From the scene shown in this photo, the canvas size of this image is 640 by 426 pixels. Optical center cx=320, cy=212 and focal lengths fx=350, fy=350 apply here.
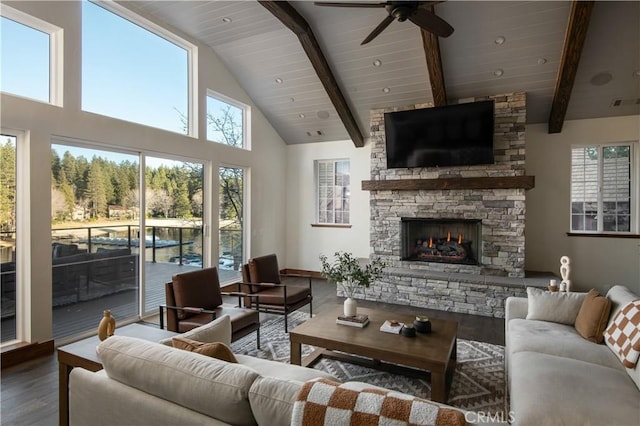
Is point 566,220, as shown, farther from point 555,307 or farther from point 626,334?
point 626,334

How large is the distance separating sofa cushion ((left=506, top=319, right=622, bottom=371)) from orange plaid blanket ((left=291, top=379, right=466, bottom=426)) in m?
1.81

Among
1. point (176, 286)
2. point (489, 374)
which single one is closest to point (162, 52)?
point (176, 286)

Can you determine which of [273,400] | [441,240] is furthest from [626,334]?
[441,240]

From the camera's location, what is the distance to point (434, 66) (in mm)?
4773

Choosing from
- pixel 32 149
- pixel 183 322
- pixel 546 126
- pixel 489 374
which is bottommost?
pixel 489 374

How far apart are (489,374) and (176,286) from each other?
9.94 feet

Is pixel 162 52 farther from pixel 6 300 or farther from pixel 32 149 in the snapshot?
pixel 6 300

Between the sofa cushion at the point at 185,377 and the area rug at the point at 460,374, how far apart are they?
184 centimetres

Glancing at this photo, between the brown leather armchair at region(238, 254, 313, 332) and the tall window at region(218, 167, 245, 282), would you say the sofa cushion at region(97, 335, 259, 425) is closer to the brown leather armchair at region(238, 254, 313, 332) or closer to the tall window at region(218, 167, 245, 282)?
the brown leather armchair at region(238, 254, 313, 332)

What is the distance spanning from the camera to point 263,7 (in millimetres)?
4488

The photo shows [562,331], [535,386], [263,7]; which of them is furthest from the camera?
[263,7]

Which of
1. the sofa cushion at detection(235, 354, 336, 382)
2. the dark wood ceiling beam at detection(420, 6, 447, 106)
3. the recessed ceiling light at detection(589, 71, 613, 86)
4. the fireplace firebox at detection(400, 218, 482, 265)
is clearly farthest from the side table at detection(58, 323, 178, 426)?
the recessed ceiling light at detection(589, 71, 613, 86)

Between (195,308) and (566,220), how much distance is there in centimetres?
575

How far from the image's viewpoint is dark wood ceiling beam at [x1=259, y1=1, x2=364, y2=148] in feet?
14.0
